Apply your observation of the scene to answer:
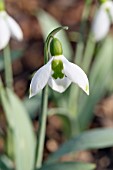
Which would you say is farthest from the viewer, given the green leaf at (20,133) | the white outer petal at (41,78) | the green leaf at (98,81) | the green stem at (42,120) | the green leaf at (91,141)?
the green leaf at (98,81)

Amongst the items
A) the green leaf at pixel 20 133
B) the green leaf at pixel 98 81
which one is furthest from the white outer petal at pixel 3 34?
the green leaf at pixel 98 81

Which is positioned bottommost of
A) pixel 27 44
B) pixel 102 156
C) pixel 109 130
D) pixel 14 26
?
pixel 102 156

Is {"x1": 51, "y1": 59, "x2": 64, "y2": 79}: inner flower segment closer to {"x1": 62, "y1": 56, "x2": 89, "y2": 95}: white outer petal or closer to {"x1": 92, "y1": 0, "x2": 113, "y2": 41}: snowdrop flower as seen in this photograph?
{"x1": 62, "y1": 56, "x2": 89, "y2": 95}: white outer petal

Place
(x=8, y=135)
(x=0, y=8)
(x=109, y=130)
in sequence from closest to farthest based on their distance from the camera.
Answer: (x=109, y=130) → (x=0, y=8) → (x=8, y=135)

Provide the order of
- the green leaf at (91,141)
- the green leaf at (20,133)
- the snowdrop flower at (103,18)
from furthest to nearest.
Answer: the snowdrop flower at (103,18) → the green leaf at (20,133) → the green leaf at (91,141)

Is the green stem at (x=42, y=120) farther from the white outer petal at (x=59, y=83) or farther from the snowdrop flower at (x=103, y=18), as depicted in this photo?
the snowdrop flower at (x=103, y=18)

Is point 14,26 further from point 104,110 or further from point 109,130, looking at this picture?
point 104,110

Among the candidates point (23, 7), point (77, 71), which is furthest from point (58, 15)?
point (77, 71)

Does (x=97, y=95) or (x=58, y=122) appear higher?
(x=97, y=95)
